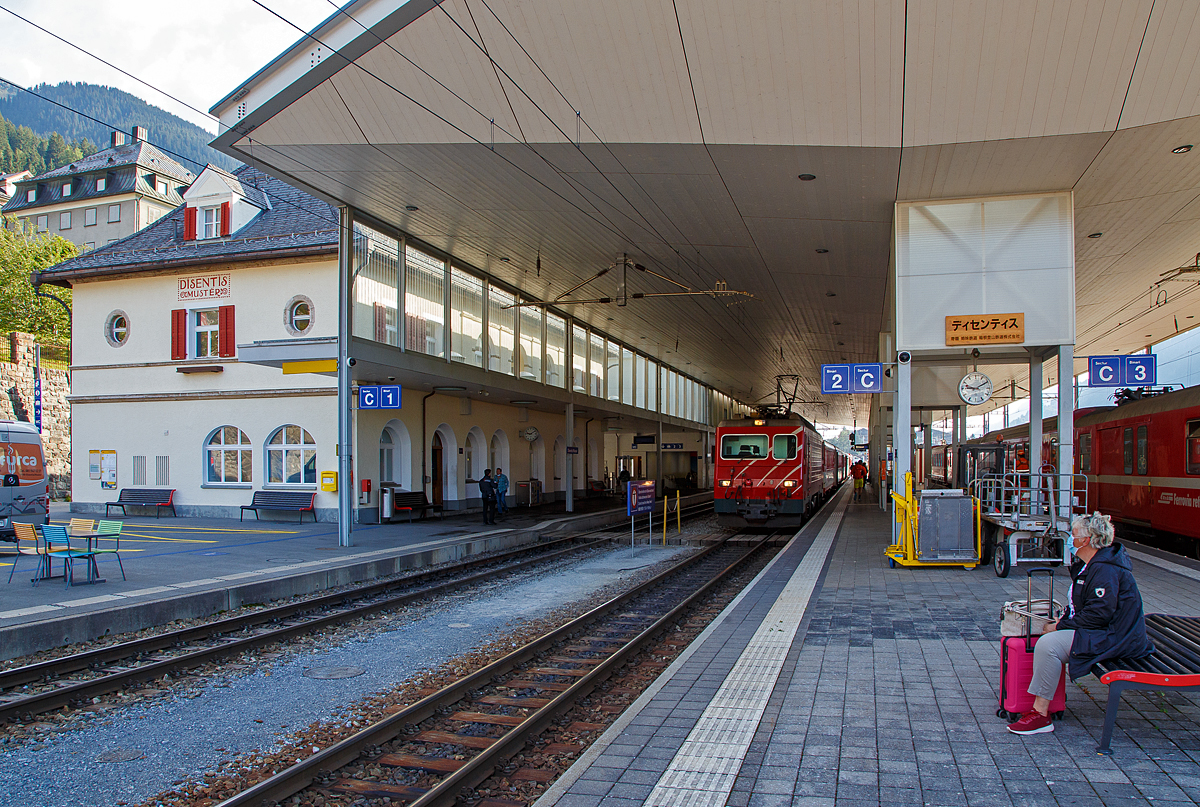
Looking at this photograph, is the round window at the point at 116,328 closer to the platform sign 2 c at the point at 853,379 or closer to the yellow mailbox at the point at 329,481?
the yellow mailbox at the point at 329,481

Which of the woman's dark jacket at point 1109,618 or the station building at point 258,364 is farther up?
the station building at point 258,364

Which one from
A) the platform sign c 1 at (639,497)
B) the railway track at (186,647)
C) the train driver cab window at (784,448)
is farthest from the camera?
the train driver cab window at (784,448)

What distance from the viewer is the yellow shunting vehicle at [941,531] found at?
11828 mm

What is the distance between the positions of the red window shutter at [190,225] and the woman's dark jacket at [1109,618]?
24.3 meters

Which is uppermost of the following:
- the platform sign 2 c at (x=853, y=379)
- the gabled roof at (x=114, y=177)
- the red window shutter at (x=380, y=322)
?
the gabled roof at (x=114, y=177)

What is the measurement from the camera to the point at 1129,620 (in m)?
4.50

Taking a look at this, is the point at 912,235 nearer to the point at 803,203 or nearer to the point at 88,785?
the point at 803,203

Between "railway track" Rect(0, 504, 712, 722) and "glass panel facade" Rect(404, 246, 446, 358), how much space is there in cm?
756

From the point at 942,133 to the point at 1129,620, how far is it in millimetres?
8369

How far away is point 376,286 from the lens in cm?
1755

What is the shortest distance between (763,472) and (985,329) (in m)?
8.23

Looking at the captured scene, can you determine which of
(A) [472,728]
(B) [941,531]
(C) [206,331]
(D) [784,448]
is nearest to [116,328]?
(C) [206,331]

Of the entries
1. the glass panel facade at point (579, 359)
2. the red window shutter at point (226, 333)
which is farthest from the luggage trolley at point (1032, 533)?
the red window shutter at point (226, 333)

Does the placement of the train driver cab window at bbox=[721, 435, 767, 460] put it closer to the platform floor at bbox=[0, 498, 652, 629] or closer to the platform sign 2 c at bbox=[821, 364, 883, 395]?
the platform floor at bbox=[0, 498, 652, 629]
